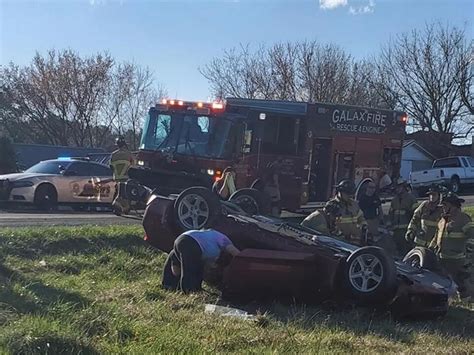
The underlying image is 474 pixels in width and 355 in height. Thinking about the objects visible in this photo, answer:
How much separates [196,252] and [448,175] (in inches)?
1052

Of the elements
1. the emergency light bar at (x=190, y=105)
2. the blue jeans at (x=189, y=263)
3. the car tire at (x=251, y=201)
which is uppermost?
the emergency light bar at (x=190, y=105)

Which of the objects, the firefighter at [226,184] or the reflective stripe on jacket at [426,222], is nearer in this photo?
the reflective stripe on jacket at [426,222]

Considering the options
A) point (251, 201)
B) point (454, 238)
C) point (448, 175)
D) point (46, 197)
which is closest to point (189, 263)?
point (251, 201)

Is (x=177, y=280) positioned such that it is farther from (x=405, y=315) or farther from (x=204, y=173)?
(x=204, y=173)

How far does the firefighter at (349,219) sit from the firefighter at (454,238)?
1.10m

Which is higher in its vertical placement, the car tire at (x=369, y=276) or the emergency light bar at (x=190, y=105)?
the emergency light bar at (x=190, y=105)

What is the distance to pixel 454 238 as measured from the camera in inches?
368

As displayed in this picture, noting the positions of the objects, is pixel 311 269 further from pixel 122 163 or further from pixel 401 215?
pixel 122 163

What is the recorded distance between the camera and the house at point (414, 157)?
1820 inches

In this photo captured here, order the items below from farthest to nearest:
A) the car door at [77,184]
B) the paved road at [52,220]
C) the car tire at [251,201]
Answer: the car door at [77,184] < the paved road at [52,220] < the car tire at [251,201]

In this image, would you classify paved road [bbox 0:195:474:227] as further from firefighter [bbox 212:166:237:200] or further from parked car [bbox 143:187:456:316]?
parked car [bbox 143:187:456:316]

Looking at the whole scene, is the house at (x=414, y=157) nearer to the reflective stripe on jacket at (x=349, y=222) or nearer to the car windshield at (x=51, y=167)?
the car windshield at (x=51, y=167)

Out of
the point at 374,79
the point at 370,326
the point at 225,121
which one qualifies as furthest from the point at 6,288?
the point at 374,79

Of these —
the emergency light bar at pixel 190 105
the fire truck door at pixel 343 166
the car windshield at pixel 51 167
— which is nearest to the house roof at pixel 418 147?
the fire truck door at pixel 343 166
